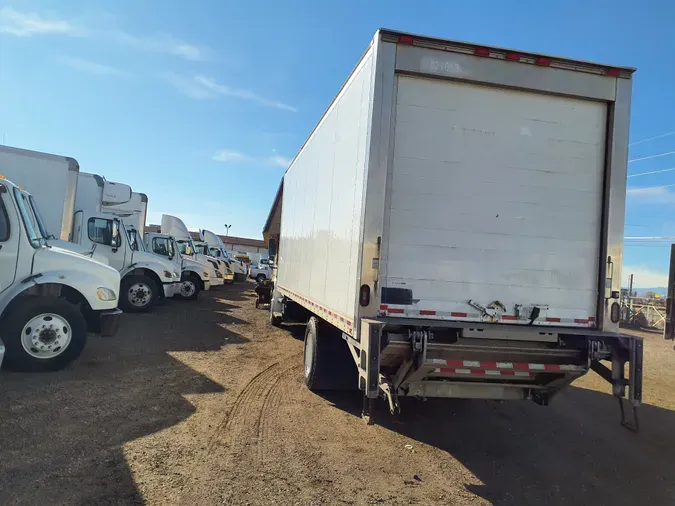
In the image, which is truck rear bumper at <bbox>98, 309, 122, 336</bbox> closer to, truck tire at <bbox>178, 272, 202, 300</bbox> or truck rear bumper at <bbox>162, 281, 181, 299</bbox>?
truck rear bumper at <bbox>162, 281, 181, 299</bbox>

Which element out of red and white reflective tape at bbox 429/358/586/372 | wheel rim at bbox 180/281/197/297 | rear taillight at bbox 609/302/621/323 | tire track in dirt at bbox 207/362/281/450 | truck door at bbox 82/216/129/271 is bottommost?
tire track in dirt at bbox 207/362/281/450

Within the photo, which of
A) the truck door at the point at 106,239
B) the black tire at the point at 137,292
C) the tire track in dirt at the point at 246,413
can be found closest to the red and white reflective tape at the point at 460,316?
the tire track in dirt at the point at 246,413

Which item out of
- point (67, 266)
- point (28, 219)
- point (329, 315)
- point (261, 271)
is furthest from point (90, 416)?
point (261, 271)

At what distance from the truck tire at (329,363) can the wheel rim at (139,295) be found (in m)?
8.25

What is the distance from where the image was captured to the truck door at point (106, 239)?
1163 cm

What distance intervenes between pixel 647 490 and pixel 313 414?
139 inches

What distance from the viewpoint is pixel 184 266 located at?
16906 mm

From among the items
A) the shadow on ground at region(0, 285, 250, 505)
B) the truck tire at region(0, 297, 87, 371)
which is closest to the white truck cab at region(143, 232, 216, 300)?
the shadow on ground at region(0, 285, 250, 505)

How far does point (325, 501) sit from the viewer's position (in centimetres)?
373

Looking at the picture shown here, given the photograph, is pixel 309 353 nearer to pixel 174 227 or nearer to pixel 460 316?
pixel 460 316

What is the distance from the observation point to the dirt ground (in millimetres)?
3840

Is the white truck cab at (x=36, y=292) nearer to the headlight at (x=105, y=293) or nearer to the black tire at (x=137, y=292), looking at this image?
the headlight at (x=105, y=293)

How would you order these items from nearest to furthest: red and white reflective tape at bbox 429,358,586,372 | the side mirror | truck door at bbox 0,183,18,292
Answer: red and white reflective tape at bbox 429,358,586,372, truck door at bbox 0,183,18,292, the side mirror

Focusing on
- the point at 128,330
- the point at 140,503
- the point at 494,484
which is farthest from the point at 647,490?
the point at 128,330
